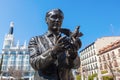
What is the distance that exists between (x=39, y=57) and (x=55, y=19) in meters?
0.40

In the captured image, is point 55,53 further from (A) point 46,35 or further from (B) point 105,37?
(B) point 105,37

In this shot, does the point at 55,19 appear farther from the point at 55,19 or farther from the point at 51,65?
the point at 51,65

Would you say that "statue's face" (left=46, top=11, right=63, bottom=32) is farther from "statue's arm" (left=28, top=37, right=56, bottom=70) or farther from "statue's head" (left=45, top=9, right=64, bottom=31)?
"statue's arm" (left=28, top=37, right=56, bottom=70)

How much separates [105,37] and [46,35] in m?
43.3

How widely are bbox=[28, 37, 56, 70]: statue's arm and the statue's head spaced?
0.74 feet

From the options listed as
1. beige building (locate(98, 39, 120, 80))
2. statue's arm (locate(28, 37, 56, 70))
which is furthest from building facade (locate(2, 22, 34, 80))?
statue's arm (locate(28, 37, 56, 70))

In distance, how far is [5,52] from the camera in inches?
2571

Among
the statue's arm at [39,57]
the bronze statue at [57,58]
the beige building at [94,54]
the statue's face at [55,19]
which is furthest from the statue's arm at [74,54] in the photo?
the beige building at [94,54]

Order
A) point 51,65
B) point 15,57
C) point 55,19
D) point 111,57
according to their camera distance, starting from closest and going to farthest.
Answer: point 51,65 → point 55,19 → point 111,57 → point 15,57

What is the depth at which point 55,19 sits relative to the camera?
61.1 inches

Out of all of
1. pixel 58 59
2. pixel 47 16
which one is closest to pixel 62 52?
pixel 58 59

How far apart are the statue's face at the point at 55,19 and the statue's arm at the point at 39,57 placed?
22 cm

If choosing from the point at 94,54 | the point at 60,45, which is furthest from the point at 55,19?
the point at 94,54

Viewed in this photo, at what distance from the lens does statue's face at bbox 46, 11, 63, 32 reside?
155 centimetres
